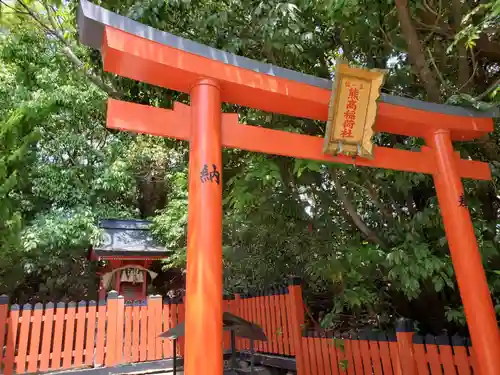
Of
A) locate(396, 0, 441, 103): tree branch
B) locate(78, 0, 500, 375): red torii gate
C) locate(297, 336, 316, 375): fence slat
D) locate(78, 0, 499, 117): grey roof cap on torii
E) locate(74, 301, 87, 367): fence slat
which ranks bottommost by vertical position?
locate(297, 336, 316, 375): fence slat

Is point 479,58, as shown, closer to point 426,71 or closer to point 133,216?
point 426,71

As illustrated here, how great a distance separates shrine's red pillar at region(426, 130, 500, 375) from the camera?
144 inches

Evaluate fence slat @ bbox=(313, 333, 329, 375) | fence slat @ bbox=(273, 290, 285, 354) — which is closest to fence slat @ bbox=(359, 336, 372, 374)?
fence slat @ bbox=(313, 333, 329, 375)

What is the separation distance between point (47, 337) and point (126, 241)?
5.98 m

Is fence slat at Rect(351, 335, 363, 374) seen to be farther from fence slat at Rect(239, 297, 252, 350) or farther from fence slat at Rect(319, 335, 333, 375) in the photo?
fence slat at Rect(239, 297, 252, 350)

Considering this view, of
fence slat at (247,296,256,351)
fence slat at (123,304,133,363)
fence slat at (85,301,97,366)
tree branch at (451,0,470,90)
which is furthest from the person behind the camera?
fence slat at (123,304,133,363)

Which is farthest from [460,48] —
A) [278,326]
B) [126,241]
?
[126,241]

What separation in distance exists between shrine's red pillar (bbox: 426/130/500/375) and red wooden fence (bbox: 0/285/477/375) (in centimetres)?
31

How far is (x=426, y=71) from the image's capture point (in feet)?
16.5

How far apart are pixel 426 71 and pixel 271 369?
16.7ft

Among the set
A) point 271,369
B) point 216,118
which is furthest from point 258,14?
point 271,369

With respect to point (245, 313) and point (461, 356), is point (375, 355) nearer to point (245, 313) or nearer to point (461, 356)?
point (461, 356)

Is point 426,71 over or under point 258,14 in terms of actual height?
under

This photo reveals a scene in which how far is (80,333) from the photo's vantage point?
631cm
